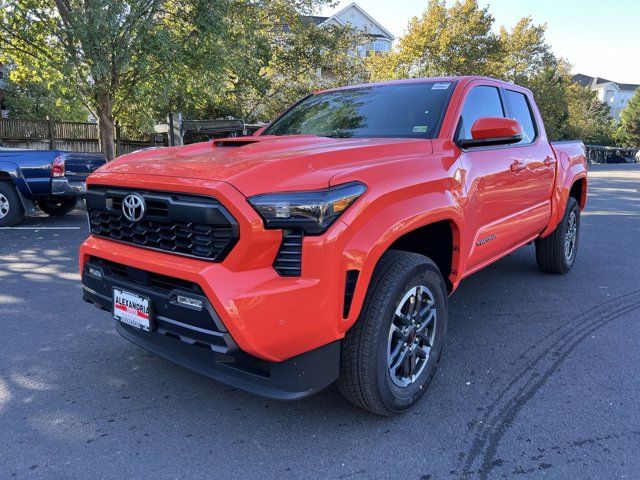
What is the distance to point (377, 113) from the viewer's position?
145 inches

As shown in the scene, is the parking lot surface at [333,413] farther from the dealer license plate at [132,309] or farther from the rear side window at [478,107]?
the rear side window at [478,107]

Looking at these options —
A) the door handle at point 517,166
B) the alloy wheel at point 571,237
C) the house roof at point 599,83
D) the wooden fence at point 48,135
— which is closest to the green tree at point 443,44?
the wooden fence at point 48,135

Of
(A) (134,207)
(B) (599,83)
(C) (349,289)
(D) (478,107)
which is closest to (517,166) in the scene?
(D) (478,107)

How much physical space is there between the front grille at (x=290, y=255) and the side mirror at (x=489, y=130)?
5.17 feet

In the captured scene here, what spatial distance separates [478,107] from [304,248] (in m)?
2.32

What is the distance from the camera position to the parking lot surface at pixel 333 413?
2402 millimetres

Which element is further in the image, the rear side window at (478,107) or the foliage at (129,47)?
the foliage at (129,47)

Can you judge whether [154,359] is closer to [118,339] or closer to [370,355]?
[118,339]

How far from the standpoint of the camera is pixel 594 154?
51312 millimetres

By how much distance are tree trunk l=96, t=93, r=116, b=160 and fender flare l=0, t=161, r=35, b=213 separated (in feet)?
17.8

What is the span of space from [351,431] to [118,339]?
2.09 meters

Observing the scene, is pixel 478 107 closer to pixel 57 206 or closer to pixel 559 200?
pixel 559 200

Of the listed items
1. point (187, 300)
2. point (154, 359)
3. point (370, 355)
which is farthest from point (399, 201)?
point (154, 359)

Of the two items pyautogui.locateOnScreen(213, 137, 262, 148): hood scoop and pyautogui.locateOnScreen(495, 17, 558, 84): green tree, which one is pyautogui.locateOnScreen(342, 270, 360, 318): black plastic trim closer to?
pyautogui.locateOnScreen(213, 137, 262, 148): hood scoop
